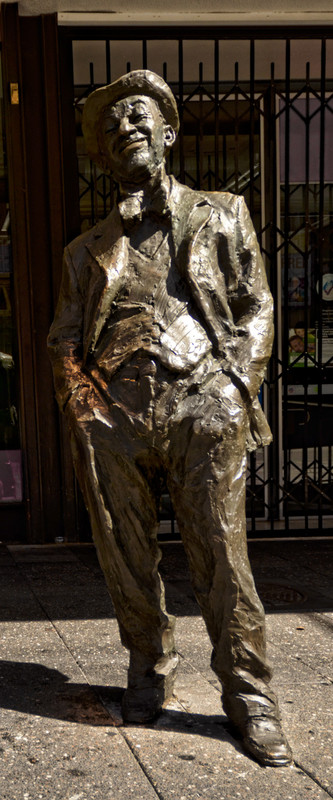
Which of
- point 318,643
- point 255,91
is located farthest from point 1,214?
point 318,643

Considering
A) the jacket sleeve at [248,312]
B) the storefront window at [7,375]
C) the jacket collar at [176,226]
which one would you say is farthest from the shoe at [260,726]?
the storefront window at [7,375]

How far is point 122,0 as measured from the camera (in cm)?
636

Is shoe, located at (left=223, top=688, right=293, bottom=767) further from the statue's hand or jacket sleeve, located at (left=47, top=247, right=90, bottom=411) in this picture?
jacket sleeve, located at (left=47, top=247, right=90, bottom=411)

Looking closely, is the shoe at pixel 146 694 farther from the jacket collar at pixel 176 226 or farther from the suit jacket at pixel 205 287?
the jacket collar at pixel 176 226

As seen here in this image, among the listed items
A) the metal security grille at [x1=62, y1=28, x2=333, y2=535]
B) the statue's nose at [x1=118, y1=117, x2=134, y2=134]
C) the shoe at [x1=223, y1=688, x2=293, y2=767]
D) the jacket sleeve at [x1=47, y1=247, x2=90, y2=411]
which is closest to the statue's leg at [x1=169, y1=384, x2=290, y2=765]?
the shoe at [x1=223, y1=688, x2=293, y2=767]

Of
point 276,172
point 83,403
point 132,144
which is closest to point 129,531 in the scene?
point 83,403

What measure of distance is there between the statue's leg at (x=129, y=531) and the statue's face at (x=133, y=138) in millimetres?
913

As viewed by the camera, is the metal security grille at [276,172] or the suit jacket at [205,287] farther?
the metal security grille at [276,172]

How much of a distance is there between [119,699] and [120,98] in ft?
8.06

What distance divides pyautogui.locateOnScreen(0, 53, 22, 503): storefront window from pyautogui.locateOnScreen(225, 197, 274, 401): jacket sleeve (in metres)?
3.53

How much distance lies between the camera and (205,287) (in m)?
3.46

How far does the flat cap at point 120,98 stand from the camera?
3.47m

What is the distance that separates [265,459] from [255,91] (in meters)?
2.88

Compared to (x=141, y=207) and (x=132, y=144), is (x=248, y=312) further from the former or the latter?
(x=132, y=144)
